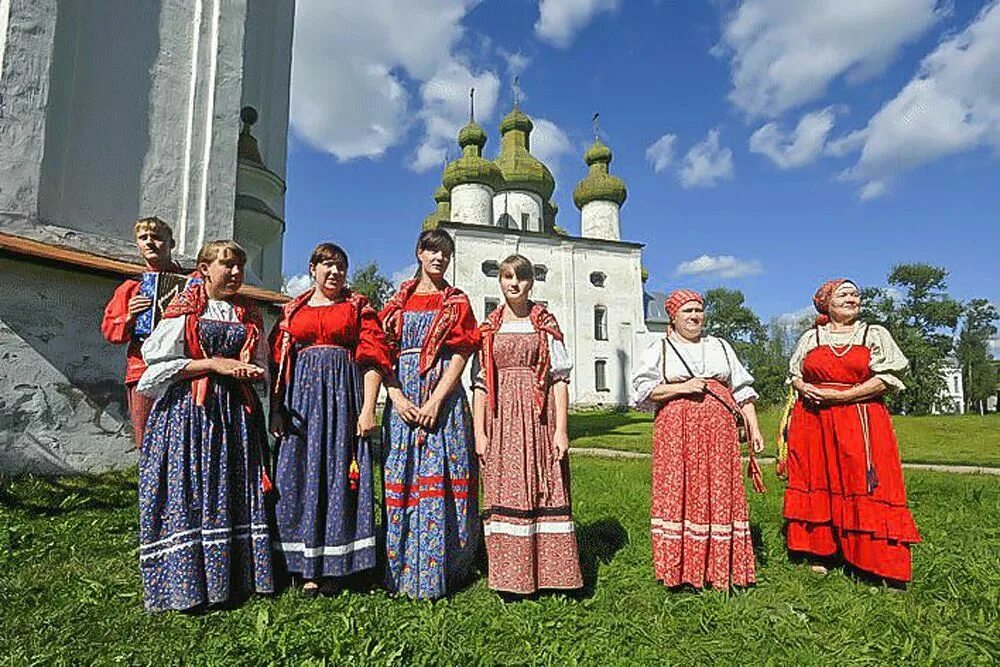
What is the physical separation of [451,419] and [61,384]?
4.47m

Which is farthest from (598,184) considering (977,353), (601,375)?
(977,353)

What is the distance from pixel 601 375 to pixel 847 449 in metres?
32.6

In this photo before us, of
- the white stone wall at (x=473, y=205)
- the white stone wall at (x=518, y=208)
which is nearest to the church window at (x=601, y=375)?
the white stone wall at (x=518, y=208)

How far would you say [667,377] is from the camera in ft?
12.1

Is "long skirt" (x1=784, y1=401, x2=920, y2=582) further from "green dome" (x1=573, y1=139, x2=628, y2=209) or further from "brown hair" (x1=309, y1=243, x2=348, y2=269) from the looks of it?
"green dome" (x1=573, y1=139, x2=628, y2=209)

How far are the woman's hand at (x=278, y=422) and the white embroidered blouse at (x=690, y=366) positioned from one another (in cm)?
194

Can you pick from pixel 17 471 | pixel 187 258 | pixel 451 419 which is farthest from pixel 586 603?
pixel 187 258

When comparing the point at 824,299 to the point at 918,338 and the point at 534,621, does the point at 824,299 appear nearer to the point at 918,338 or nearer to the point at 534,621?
the point at 534,621

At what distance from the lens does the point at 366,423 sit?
11.2 ft

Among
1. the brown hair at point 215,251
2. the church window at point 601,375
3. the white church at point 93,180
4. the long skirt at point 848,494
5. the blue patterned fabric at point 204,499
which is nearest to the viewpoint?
the blue patterned fabric at point 204,499

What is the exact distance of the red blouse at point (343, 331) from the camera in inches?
135

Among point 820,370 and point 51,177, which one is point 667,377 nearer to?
point 820,370

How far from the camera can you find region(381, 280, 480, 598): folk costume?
3336 millimetres

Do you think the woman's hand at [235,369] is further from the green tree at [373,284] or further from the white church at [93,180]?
the green tree at [373,284]
